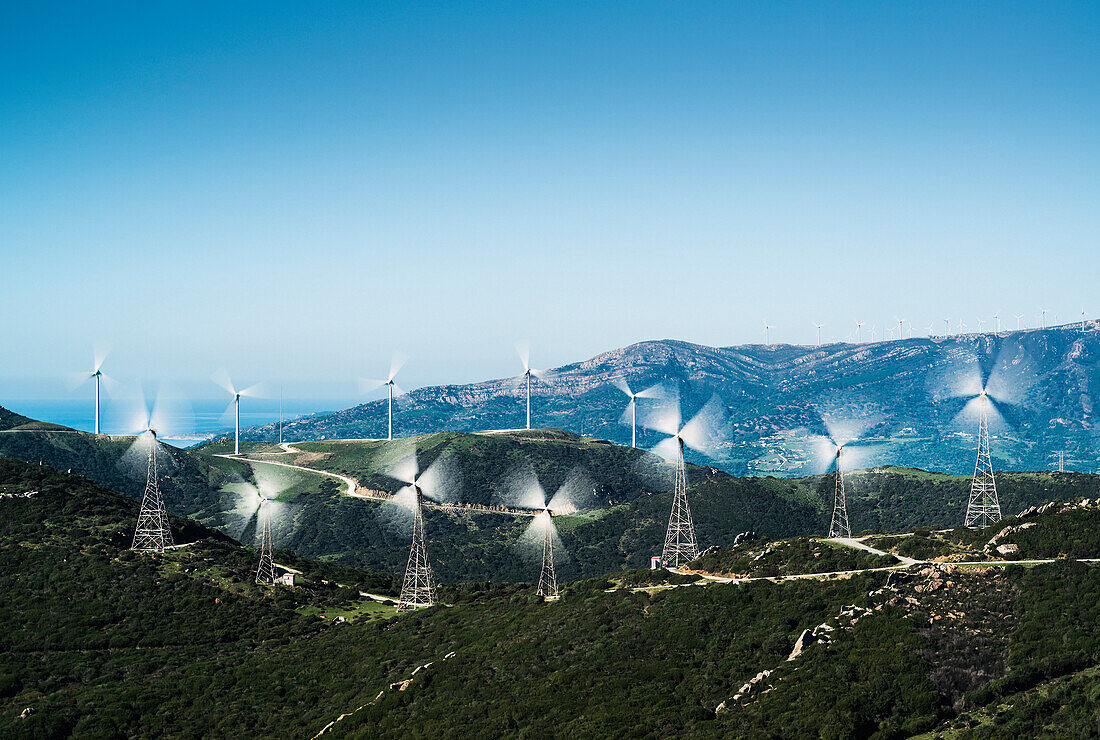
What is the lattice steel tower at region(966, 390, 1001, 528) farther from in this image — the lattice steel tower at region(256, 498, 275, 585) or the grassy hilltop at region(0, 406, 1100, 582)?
the lattice steel tower at region(256, 498, 275, 585)

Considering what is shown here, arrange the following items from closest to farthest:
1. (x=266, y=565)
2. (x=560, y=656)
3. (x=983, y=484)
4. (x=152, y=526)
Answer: (x=560, y=656)
(x=983, y=484)
(x=266, y=565)
(x=152, y=526)

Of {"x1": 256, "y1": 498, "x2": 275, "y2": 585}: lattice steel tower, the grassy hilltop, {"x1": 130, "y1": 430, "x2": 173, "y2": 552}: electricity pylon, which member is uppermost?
{"x1": 130, "y1": 430, "x2": 173, "y2": 552}: electricity pylon

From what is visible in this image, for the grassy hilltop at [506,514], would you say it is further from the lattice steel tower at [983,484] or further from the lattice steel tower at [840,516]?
the lattice steel tower at [840,516]

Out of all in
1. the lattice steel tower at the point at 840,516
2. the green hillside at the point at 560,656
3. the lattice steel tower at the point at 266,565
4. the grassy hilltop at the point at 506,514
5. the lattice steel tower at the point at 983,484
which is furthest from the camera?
the grassy hilltop at the point at 506,514

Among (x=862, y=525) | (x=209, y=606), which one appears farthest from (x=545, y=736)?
(x=862, y=525)

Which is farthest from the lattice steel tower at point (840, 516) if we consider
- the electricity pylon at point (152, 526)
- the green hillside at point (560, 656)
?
the electricity pylon at point (152, 526)

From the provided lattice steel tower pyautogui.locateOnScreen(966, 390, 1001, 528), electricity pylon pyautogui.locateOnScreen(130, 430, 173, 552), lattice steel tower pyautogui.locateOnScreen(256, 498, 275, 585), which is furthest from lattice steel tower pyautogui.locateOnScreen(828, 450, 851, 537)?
electricity pylon pyautogui.locateOnScreen(130, 430, 173, 552)

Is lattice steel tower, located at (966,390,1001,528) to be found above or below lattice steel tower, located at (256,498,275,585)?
above

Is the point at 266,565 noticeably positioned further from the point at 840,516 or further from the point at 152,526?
the point at 840,516

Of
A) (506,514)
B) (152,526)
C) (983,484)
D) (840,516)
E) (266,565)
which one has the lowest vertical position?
(506,514)

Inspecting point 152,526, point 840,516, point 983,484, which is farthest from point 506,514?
point 983,484
